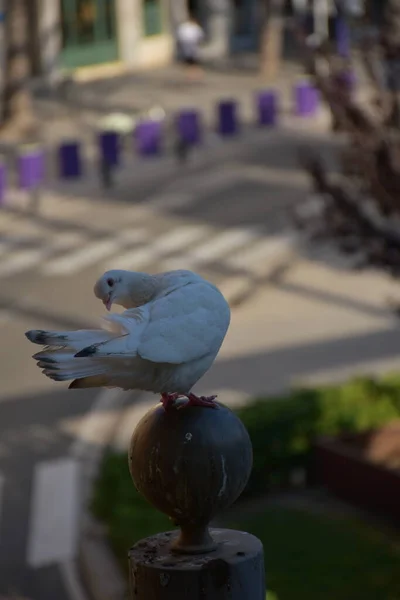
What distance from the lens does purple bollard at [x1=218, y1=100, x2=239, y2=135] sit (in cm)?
2825

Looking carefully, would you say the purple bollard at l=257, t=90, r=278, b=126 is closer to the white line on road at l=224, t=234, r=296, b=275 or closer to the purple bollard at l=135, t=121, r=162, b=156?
the purple bollard at l=135, t=121, r=162, b=156

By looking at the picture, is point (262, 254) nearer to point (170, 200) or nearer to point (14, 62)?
point (170, 200)

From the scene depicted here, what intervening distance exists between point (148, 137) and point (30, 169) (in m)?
4.27

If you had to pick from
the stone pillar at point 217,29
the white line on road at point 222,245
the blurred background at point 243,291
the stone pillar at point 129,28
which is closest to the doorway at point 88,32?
the stone pillar at point 129,28

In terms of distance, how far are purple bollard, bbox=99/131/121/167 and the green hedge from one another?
42.3 ft

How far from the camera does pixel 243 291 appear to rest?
17938 mm

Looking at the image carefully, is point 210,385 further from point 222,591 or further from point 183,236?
point 222,591

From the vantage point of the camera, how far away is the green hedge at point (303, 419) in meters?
11.2

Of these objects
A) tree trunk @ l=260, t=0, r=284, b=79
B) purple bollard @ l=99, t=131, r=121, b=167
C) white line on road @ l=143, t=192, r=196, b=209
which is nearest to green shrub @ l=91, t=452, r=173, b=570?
white line on road @ l=143, t=192, r=196, b=209

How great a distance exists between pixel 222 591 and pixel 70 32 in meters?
37.7

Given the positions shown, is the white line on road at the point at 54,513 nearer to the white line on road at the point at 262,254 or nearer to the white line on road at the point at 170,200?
the white line on road at the point at 262,254

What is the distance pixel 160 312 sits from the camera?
360 centimetres

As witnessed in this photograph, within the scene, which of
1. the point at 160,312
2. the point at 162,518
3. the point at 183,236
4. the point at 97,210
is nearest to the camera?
the point at 160,312

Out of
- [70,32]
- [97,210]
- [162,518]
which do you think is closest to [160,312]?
[162,518]
